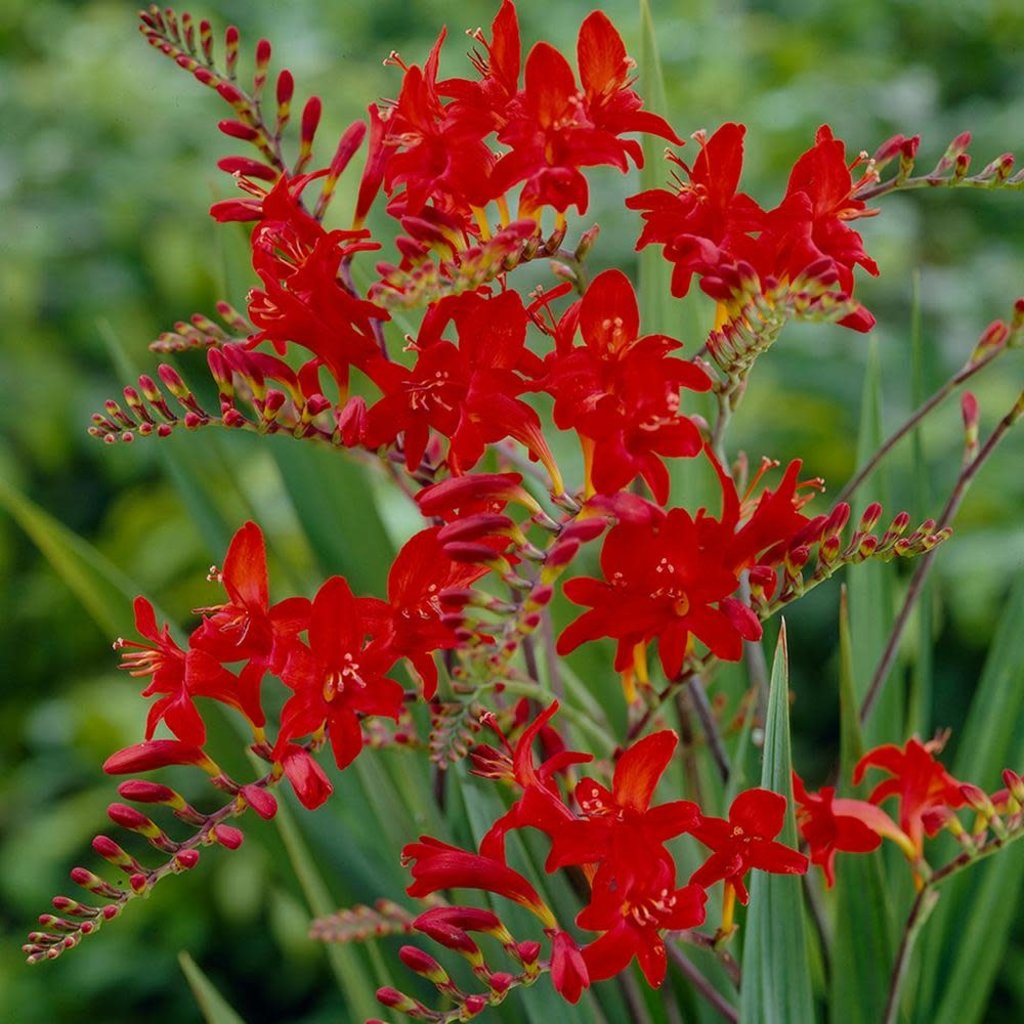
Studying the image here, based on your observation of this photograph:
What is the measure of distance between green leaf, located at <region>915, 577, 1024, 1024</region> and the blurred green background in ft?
1.57

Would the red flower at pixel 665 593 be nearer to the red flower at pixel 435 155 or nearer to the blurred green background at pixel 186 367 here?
the red flower at pixel 435 155

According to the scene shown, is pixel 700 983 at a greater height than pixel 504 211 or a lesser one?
lesser

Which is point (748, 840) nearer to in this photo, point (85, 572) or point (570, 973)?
point (570, 973)

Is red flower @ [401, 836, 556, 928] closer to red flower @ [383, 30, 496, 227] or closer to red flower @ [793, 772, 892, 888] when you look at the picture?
red flower @ [793, 772, 892, 888]

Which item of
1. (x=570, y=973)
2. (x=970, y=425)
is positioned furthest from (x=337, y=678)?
(x=970, y=425)

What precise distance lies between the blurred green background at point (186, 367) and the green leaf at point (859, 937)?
606mm

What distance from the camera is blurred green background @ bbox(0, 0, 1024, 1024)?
142cm

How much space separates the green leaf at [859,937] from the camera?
650 mm

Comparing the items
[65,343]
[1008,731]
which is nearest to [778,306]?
[1008,731]

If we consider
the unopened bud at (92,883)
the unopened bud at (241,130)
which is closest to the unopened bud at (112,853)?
the unopened bud at (92,883)

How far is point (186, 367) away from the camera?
5.82 ft

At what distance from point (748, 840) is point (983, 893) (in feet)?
0.95

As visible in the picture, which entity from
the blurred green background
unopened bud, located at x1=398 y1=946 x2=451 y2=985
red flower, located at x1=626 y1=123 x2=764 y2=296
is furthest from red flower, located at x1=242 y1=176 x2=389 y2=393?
the blurred green background

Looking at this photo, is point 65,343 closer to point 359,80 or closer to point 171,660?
point 359,80
